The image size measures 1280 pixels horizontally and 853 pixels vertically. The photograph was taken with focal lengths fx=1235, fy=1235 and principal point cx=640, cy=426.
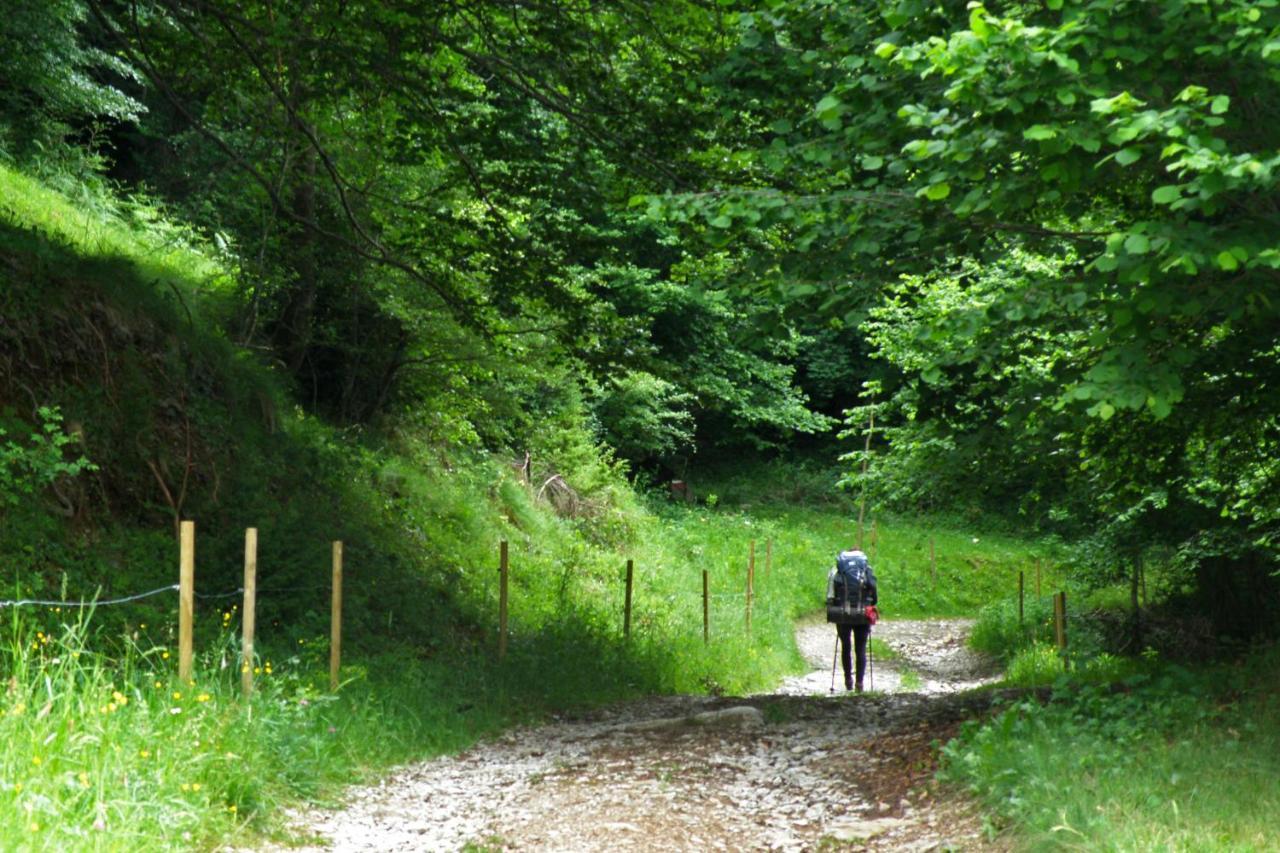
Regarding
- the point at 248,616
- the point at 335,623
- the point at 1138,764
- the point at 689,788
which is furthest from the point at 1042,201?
the point at 335,623

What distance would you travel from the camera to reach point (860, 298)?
289 inches

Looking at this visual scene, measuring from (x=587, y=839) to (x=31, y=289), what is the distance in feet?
24.8

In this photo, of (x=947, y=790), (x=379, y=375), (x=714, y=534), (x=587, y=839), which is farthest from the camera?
(x=714, y=534)

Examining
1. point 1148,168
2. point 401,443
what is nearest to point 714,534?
point 401,443

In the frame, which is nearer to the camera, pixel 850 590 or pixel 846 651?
pixel 850 590

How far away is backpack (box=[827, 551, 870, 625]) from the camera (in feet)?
45.9

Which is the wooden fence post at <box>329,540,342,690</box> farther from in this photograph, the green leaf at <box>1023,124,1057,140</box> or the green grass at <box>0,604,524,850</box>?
the green leaf at <box>1023,124,1057,140</box>

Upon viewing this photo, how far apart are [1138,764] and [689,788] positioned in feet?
8.41

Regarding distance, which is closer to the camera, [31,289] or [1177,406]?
[1177,406]

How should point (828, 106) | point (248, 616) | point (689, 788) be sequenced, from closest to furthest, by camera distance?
1. point (828, 106)
2. point (689, 788)
3. point (248, 616)

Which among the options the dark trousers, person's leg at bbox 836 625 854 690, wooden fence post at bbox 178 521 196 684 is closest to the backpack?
the dark trousers

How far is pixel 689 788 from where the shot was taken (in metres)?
7.35

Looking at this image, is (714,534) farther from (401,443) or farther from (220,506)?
Result: (220,506)

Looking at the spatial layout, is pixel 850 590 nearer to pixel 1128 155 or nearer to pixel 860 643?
pixel 860 643
